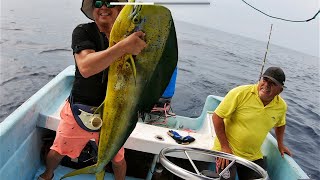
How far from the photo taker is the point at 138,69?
5.26 feet

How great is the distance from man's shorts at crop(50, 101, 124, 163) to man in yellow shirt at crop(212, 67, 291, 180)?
1.57 metres

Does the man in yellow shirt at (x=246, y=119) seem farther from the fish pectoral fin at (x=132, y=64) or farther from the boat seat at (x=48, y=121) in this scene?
the fish pectoral fin at (x=132, y=64)

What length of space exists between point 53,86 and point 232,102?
262cm

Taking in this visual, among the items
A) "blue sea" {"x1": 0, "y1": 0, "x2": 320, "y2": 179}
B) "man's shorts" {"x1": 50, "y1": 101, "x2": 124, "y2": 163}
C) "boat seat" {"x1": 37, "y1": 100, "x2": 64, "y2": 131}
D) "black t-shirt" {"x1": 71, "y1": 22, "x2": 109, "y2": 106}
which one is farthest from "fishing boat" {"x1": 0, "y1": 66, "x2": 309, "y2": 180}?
"blue sea" {"x1": 0, "y1": 0, "x2": 320, "y2": 179}

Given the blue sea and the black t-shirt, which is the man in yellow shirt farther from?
the blue sea

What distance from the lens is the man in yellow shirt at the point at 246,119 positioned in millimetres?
3830

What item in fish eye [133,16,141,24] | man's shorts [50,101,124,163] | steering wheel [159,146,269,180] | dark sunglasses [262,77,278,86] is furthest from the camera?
dark sunglasses [262,77,278,86]

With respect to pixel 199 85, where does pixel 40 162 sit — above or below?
above

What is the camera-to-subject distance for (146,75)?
5.32 feet

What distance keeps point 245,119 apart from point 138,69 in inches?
102

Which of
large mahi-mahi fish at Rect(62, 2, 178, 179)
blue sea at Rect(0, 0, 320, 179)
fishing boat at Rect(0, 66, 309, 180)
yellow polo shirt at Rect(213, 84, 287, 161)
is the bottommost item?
blue sea at Rect(0, 0, 320, 179)

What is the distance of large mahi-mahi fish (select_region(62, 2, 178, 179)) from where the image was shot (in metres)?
1.46

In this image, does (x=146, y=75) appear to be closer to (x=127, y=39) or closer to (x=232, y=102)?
(x=127, y=39)

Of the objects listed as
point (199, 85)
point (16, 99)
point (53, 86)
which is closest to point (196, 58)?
point (199, 85)
